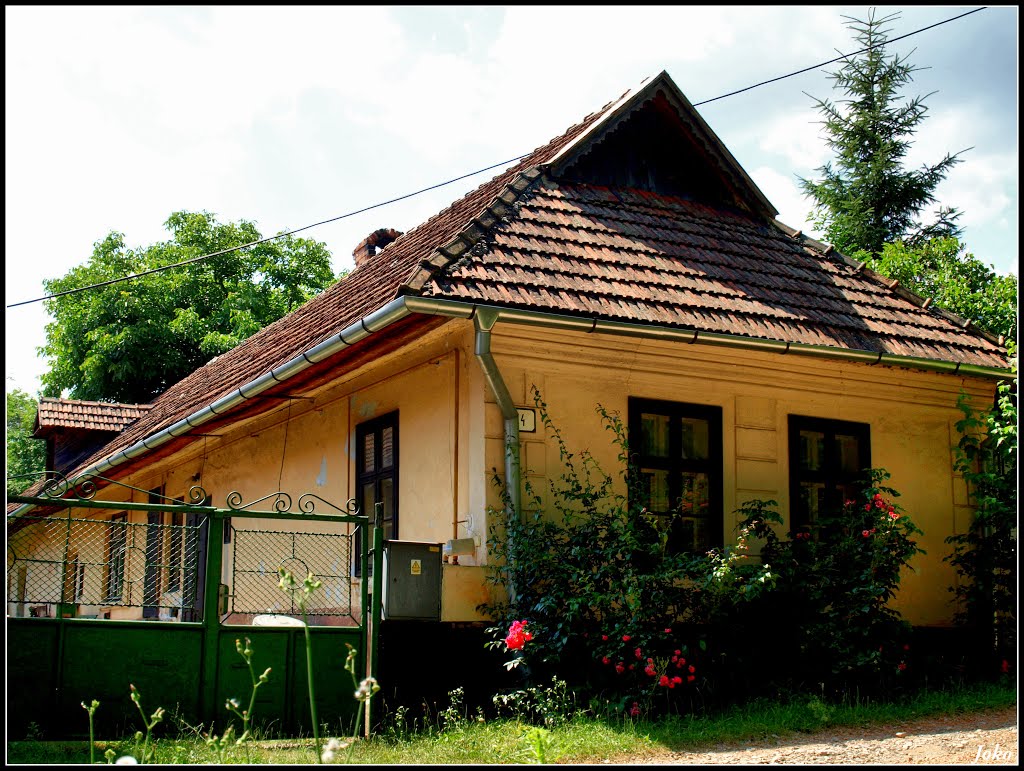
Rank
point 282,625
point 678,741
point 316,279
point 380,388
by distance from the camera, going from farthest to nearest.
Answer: point 316,279 → point 380,388 → point 282,625 → point 678,741

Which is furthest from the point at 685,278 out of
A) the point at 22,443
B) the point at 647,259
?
the point at 22,443

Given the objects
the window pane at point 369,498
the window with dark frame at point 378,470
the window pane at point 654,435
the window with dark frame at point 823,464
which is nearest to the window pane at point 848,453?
the window with dark frame at point 823,464

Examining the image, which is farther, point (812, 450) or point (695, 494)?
point (812, 450)

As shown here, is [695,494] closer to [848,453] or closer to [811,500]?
[811,500]

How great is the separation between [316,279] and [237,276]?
8.45ft

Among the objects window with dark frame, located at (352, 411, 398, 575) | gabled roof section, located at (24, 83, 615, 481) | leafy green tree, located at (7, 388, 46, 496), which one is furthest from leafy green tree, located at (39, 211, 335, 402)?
window with dark frame, located at (352, 411, 398, 575)

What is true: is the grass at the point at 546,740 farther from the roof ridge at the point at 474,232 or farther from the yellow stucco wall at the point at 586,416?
the roof ridge at the point at 474,232

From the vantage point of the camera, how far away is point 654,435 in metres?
9.72

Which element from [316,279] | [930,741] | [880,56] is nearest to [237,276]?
[316,279]

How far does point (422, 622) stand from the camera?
8.35m

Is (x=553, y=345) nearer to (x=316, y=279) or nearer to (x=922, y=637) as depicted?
(x=922, y=637)

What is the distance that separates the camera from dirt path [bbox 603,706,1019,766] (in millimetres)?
6566

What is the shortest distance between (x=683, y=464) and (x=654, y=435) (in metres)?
0.39

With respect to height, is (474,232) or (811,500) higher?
(474,232)
